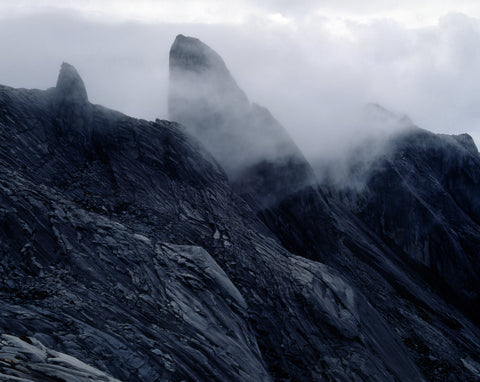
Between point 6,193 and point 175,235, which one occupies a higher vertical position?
point 6,193

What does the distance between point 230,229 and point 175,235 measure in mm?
5792

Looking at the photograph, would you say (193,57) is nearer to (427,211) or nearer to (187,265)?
(187,265)

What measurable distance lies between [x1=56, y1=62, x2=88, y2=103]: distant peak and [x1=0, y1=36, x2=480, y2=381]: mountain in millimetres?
105

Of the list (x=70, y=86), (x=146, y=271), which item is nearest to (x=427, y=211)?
(x=146, y=271)

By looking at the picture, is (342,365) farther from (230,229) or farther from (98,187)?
(98,187)

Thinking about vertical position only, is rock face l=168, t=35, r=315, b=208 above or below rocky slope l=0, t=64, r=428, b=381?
above

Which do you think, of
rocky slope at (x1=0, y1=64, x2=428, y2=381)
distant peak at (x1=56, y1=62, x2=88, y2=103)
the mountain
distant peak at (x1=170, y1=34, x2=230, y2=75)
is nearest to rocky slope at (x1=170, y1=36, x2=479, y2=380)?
distant peak at (x1=170, y1=34, x2=230, y2=75)

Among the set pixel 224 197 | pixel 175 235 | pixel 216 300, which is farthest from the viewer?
pixel 224 197

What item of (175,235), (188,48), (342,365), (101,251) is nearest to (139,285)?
(101,251)

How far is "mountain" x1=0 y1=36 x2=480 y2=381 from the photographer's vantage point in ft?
70.8

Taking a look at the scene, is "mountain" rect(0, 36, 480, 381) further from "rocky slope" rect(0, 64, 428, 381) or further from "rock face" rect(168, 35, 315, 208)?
"rock face" rect(168, 35, 315, 208)

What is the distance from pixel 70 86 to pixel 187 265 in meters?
20.2

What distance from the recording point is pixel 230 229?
3734 centimetres

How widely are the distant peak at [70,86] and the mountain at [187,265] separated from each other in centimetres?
11
